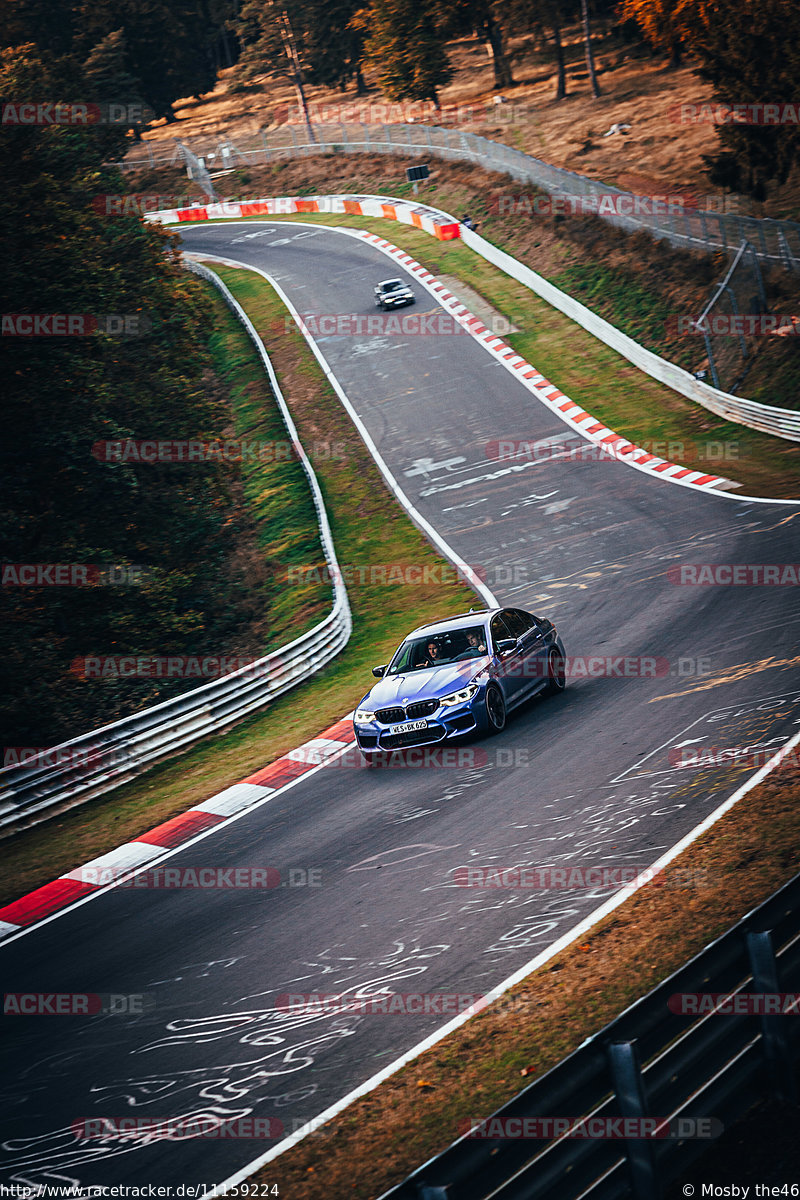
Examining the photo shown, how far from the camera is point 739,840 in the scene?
29.6 ft

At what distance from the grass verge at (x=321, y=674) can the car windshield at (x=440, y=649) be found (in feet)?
7.65

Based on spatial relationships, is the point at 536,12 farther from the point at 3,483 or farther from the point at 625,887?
the point at 625,887

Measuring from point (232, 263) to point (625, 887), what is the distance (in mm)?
47780

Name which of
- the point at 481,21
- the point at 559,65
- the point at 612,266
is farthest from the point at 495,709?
the point at 481,21

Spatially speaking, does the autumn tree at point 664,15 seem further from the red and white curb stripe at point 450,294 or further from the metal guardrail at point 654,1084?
the metal guardrail at point 654,1084

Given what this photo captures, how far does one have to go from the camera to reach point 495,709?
1333cm

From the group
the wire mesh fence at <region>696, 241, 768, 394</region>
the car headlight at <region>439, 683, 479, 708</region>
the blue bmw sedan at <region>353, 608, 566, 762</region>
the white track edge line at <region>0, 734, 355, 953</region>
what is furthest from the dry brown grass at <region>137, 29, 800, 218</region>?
the white track edge line at <region>0, 734, 355, 953</region>

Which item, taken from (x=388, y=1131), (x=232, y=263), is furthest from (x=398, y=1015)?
(x=232, y=263)

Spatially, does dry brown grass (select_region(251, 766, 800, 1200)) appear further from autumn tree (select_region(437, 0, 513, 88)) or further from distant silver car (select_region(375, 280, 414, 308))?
autumn tree (select_region(437, 0, 513, 88))

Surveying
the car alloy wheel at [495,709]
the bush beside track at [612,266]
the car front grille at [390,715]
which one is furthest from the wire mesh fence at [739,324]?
the car front grille at [390,715]

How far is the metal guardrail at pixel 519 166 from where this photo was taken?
28.1 meters

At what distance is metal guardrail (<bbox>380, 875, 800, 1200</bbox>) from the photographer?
14.9ft

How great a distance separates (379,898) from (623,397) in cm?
2273

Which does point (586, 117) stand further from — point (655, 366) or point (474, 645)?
point (474, 645)
